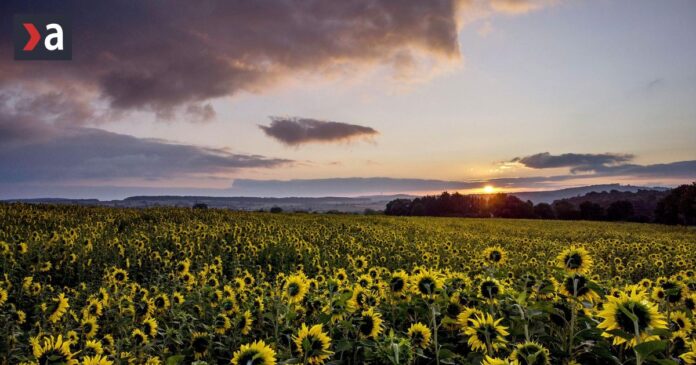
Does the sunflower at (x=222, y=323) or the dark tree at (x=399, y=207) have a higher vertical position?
the sunflower at (x=222, y=323)

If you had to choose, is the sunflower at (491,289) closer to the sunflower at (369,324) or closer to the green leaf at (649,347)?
the sunflower at (369,324)

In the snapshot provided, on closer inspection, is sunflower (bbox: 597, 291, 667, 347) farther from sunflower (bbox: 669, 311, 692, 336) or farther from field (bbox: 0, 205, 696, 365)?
sunflower (bbox: 669, 311, 692, 336)

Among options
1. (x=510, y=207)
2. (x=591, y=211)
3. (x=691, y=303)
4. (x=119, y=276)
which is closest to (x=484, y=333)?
(x=691, y=303)

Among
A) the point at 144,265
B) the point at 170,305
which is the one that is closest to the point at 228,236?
the point at 144,265

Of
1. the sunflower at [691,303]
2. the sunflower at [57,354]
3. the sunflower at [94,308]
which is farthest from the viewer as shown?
the sunflower at [94,308]

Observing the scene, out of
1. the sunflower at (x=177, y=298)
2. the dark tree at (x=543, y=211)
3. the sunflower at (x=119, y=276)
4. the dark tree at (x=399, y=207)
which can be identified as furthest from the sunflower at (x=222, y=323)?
the dark tree at (x=543, y=211)

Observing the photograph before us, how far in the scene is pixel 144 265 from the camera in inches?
428

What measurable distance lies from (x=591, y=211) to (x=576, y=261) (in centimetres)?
9390

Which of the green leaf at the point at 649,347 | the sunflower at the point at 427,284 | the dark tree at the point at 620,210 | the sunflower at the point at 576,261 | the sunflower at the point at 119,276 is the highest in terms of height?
the sunflower at the point at 576,261

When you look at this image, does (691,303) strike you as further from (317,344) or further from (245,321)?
(245,321)

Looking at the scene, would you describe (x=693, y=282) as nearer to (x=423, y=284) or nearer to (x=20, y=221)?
(x=423, y=284)

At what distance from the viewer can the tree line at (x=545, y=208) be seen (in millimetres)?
67250

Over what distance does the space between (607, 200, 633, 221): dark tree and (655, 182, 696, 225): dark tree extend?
25.1ft

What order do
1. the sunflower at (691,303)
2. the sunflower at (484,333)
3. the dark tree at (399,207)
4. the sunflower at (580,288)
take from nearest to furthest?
the sunflower at (484,333), the sunflower at (580,288), the sunflower at (691,303), the dark tree at (399,207)
